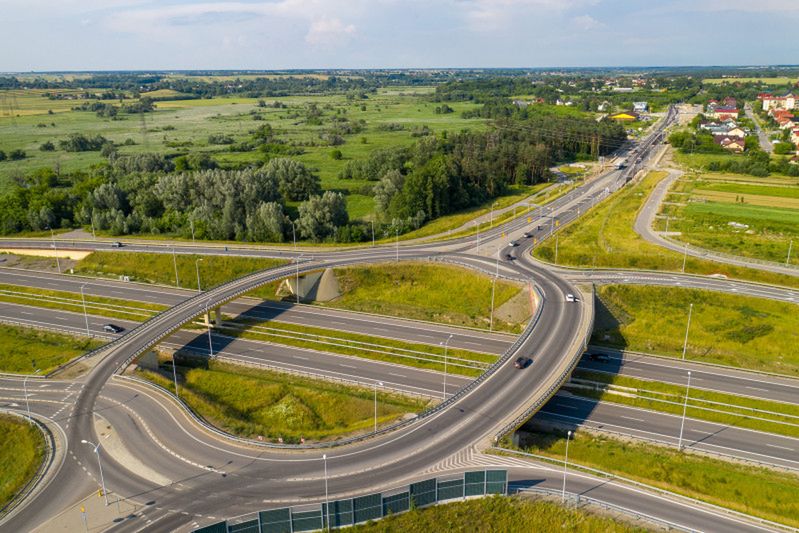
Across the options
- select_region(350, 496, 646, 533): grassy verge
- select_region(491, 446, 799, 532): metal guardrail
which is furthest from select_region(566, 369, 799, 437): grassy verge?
select_region(350, 496, 646, 533): grassy verge

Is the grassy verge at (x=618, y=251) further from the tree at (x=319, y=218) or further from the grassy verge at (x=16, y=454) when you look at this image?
the grassy verge at (x=16, y=454)

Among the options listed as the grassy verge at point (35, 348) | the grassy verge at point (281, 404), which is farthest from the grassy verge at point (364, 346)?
the grassy verge at point (35, 348)

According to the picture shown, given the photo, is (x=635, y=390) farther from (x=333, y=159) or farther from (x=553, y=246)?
(x=333, y=159)

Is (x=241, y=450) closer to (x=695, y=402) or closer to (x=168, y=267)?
(x=695, y=402)

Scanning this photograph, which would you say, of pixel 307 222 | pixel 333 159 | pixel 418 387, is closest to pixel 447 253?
pixel 307 222

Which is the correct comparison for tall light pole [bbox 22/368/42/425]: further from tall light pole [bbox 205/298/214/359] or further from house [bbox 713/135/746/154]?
house [bbox 713/135/746/154]

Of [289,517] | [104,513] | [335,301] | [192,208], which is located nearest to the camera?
[289,517]
